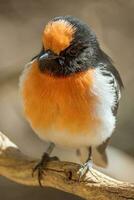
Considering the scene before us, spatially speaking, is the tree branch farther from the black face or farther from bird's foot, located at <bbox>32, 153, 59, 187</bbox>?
the black face

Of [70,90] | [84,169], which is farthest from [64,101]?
[84,169]

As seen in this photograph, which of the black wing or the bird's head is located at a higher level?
the bird's head

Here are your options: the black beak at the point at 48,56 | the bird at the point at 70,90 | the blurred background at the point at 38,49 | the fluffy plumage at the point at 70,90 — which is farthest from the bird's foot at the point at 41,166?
the blurred background at the point at 38,49

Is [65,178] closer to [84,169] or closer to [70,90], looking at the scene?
[84,169]

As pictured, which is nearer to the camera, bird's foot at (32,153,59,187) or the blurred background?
bird's foot at (32,153,59,187)

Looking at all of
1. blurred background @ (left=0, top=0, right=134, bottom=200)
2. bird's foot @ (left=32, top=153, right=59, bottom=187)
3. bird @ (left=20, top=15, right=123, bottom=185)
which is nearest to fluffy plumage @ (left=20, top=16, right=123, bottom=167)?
bird @ (left=20, top=15, right=123, bottom=185)

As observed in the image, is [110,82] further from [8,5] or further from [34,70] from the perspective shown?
[8,5]
